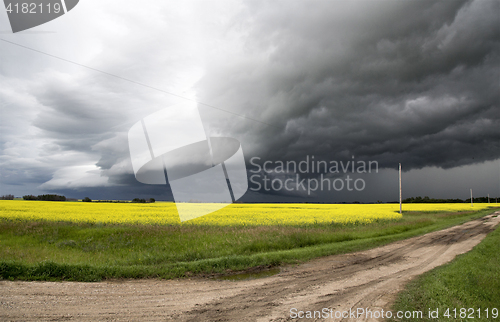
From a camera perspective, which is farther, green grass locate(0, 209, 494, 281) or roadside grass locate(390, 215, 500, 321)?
green grass locate(0, 209, 494, 281)

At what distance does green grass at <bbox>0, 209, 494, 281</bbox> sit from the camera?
7.96 meters

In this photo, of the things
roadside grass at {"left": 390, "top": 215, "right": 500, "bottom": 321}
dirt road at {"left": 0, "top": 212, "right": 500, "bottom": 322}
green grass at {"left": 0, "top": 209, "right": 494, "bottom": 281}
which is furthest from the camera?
green grass at {"left": 0, "top": 209, "right": 494, "bottom": 281}

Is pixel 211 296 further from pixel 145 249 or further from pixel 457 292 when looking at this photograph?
pixel 145 249

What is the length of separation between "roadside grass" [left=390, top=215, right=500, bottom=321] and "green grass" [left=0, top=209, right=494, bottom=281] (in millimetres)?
4078

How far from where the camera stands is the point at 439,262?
979 cm

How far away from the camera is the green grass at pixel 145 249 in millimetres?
7965

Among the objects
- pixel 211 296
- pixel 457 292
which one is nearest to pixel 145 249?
pixel 211 296

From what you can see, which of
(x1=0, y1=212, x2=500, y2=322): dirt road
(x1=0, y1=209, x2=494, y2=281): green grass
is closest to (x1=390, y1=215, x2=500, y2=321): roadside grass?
(x1=0, y1=212, x2=500, y2=322): dirt road

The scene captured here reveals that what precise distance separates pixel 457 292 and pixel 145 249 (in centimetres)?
1163

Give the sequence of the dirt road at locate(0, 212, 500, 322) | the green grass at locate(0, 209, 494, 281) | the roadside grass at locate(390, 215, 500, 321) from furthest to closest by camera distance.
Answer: the green grass at locate(0, 209, 494, 281), the roadside grass at locate(390, 215, 500, 321), the dirt road at locate(0, 212, 500, 322)

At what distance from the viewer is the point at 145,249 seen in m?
12.1

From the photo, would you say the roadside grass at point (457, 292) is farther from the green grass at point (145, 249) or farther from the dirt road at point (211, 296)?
the green grass at point (145, 249)

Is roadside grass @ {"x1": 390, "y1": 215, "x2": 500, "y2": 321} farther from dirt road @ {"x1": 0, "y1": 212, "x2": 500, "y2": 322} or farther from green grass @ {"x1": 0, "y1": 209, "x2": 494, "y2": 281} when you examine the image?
green grass @ {"x1": 0, "y1": 209, "x2": 494, "y2": 281}

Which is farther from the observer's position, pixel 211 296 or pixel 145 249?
pixel 145 249
